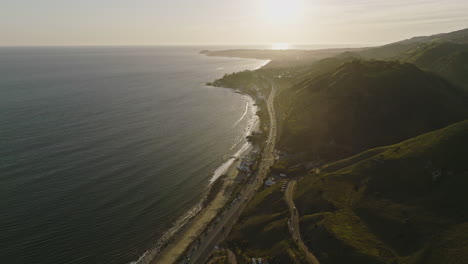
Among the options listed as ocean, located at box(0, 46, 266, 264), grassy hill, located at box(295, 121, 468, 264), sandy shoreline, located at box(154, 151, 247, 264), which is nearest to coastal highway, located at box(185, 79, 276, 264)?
sandy shoreline, located at box(154, 151, 247, 264)

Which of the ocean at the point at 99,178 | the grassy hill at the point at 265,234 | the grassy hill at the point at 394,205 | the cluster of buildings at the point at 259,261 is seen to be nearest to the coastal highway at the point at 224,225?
the grassy hill at the point at 265,234

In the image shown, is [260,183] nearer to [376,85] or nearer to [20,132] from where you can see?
[376,85]

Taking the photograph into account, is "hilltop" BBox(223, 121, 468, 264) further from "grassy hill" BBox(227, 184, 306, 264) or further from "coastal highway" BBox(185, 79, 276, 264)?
"coastal highway" BBox(185, 79, 276, 264)

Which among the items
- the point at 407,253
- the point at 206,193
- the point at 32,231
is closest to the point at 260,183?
the point at 206,193

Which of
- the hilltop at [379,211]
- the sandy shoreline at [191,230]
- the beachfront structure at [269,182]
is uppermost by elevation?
the hilltop at [379,211]

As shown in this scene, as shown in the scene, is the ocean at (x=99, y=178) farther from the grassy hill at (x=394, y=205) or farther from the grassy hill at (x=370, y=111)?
the grassy hill at (x=394, y=205)

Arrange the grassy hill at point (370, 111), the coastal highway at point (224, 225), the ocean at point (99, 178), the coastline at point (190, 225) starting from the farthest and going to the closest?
the grassy hill at point (370, 111)
the ocean at point (99, 178)
the coastline at point (190, 225)
the coastal highway at point (224, 225)

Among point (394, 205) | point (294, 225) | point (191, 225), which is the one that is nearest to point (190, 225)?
point (191, 225)
